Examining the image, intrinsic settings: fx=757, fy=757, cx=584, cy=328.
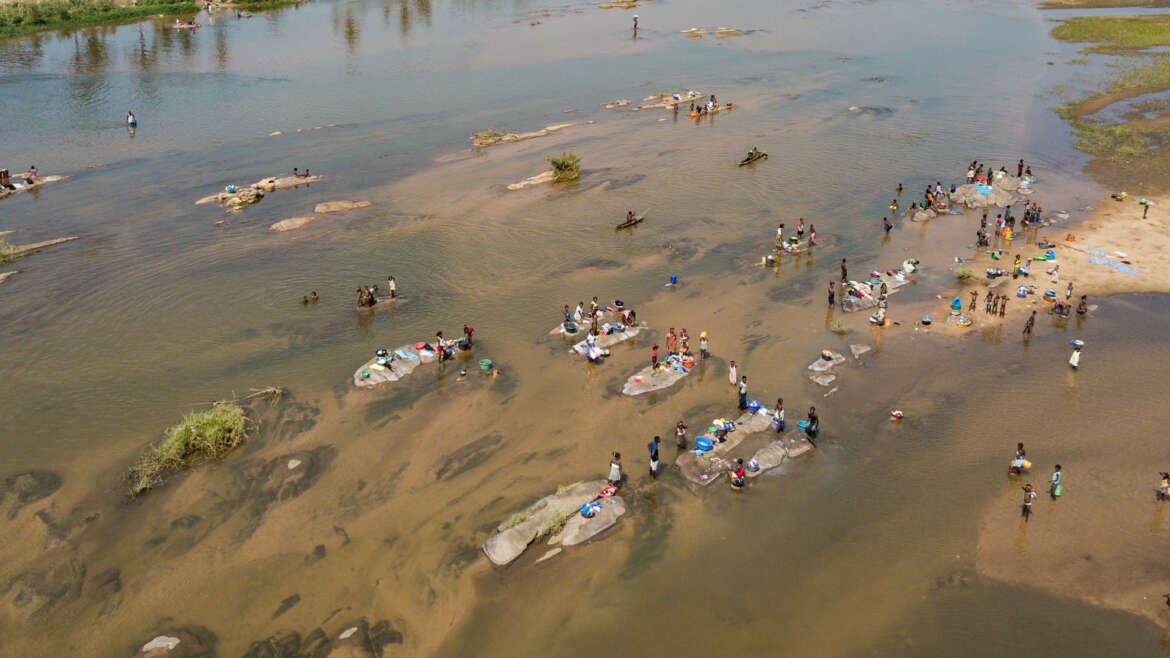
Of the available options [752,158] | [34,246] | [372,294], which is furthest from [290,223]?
[752,158]

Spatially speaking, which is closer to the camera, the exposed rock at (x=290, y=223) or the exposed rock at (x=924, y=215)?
the exposed rock at (x=924, y=215)

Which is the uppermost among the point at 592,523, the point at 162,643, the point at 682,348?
the point at 682,348

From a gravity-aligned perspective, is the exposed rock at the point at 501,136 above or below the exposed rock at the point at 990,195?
above

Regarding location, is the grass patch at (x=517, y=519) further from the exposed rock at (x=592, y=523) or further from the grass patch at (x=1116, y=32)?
the grass patch at (x=1116, y=32)

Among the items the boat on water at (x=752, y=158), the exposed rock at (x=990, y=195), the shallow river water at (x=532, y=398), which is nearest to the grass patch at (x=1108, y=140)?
the shallow river water at (x=532, y=398)

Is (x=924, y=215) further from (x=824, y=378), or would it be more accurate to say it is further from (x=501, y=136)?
(x=501, y=136)

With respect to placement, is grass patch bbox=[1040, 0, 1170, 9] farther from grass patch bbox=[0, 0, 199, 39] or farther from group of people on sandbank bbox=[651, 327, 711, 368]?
grass patch bbox=[0, 0, 199, 39]
